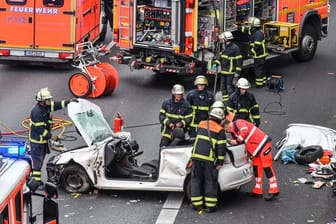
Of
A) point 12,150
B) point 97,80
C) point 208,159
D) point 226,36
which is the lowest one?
point 208,159

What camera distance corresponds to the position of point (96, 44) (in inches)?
907

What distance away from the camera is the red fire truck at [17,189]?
6023 millimetres

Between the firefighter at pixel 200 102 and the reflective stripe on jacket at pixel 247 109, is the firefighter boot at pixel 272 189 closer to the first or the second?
the reflective stripe on jacket at pixel 247 109

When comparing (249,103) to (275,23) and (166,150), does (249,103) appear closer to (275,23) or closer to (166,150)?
(166,150)

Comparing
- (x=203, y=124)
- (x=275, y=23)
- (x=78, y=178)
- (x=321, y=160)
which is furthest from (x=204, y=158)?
(x=275, y=23)

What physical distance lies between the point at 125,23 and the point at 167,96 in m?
1.85

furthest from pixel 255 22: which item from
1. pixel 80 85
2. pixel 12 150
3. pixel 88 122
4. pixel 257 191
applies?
pixel 12 150

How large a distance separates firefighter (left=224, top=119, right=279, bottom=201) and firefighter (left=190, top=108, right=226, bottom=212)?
398 mm

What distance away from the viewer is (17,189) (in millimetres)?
6258

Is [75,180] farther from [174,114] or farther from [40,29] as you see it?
[40,29]

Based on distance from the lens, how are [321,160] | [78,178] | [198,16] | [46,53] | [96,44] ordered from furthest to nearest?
[96,44] < [46,53] < [198,16] < [321,160] < [78,178]

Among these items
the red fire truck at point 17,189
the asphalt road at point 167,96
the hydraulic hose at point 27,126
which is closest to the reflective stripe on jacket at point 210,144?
the asphalt road at point 167,96

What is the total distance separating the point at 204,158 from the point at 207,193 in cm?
50

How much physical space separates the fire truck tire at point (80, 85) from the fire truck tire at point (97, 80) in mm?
94
